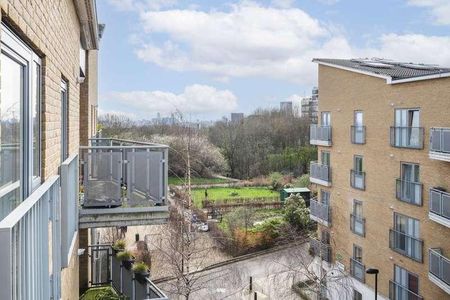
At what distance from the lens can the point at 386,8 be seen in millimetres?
25984

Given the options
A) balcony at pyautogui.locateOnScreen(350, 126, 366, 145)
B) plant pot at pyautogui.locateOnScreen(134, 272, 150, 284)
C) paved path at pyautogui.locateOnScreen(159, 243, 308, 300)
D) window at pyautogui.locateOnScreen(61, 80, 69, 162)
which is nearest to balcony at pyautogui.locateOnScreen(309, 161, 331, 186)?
balcony at pyautogui.locateOnScreen(350, 126, 366, 145)

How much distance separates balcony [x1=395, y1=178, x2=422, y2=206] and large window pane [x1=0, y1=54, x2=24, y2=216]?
16216 millimetres

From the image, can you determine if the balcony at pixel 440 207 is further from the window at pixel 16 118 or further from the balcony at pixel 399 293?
the window at pixel 16 118

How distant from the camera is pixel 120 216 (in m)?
7.17

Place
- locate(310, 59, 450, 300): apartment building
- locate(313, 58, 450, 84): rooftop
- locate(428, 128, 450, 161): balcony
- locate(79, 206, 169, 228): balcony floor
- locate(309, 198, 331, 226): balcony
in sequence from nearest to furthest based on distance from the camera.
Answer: locate(79, 206, 169, 228): balcony floor < locate(428, 128, 450, 161): balcony < locate(310, 59, 450, 300): apartment building < locate(313, 58, 450, 84): rooftop < locate(309, 198, 331, 226): balcony

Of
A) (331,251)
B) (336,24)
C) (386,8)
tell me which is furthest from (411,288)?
(336,24)

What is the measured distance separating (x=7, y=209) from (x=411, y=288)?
17.8 metres

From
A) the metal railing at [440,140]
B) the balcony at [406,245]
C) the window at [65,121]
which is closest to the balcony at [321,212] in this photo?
the balcony at [406,245]

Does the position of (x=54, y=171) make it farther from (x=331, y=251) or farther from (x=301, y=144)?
(x=301, y=144)

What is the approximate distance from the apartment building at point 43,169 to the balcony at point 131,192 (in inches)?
0.6

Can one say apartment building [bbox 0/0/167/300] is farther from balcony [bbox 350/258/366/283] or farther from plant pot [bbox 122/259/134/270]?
balcony [bbox 350/258/366/283]

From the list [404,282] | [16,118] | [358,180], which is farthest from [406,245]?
[16,118]

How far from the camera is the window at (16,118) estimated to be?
269 centimetres

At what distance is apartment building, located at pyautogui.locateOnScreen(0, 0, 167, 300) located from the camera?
218cm
